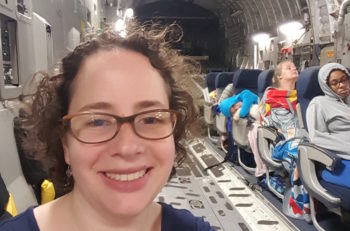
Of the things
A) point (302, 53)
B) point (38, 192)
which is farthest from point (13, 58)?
point (302, 53)

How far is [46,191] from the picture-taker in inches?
88.3

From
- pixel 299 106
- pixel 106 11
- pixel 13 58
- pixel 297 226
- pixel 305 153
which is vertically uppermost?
pixel 106 11

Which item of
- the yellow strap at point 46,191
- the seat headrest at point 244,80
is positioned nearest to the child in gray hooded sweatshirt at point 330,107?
the seat headrest at point 244,80

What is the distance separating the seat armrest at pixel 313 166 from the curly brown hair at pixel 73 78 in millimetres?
2238

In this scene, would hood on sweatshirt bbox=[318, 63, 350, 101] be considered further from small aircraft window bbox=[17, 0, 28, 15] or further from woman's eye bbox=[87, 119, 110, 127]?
woman's eye bbox=[87, 119, 110, 127]

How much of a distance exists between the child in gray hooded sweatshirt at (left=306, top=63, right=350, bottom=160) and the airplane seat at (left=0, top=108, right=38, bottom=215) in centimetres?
259

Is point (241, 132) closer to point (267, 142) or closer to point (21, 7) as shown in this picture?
point (267, 142)

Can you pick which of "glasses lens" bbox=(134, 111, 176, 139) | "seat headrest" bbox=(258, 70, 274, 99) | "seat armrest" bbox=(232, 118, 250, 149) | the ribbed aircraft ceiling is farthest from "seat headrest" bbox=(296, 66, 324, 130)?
the ribbed aircraft ceiling

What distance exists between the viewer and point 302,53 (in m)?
8.23

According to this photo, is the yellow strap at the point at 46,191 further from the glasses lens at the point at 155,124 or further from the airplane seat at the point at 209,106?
the airplane seat at the point at 209,106

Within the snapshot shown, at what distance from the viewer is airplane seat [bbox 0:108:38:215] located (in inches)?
72.2

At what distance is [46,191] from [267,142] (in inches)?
114

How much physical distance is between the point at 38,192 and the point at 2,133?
513 mm

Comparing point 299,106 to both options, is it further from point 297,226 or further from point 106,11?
point 106,11
